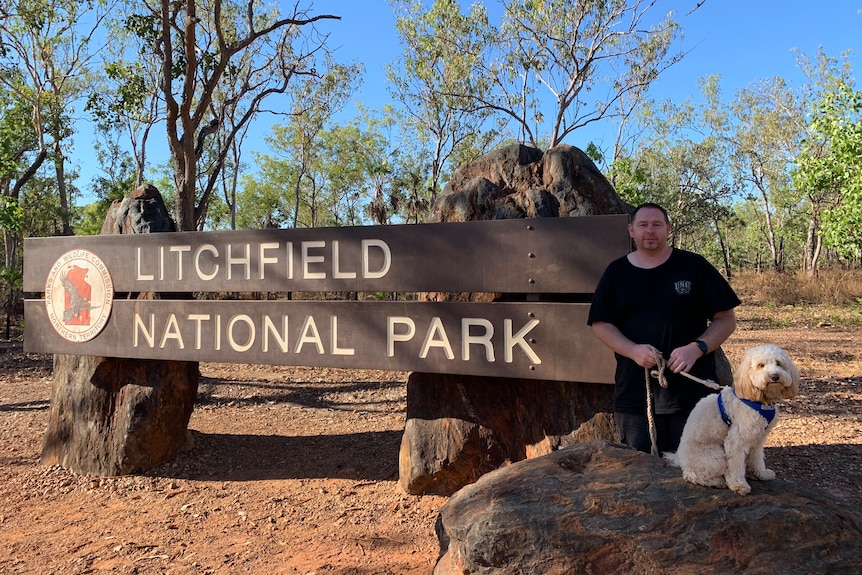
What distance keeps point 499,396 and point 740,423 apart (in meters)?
2.00

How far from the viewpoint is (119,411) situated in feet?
16.4

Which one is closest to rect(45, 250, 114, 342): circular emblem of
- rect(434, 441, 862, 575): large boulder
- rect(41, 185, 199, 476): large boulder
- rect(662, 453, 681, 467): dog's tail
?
rect(41, 185, 199, 476): large boulder

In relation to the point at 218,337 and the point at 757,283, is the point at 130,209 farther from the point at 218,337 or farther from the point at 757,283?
the point at 757,283

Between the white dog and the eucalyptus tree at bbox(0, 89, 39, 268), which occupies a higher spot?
the eucalyptus tree at bbox(0, 89, 39, 268)

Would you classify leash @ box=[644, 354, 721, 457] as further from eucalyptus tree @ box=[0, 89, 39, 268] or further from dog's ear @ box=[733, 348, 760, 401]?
eucalyptus tree @ box=[0, 89, 39, 268]

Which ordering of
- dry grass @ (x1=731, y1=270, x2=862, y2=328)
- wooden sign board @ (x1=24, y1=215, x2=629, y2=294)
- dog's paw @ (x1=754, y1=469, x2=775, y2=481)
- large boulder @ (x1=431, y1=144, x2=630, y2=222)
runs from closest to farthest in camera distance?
dog's paw @ (x1=754, y1=469, x2=775, y2=481), wooden sign board @ (x1=24, y1=215, x2=629, y2=294), large boulder @ (x1=431, y1=144, x2=630, y2=222), dry grass @ (x1=731, y1=270, x2=862, y2=328)

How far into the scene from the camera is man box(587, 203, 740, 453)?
104 inches

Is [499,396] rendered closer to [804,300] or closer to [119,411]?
[119,411]

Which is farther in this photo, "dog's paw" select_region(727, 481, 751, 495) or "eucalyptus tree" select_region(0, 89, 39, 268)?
"eucalyptus tree" select_region(0, 89, 39, 268)

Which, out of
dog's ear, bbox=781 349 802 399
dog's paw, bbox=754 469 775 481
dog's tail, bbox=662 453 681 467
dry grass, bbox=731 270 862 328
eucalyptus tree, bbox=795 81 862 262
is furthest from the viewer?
dry grass, bbox=731 270 862 328

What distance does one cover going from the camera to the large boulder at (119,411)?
4973mm

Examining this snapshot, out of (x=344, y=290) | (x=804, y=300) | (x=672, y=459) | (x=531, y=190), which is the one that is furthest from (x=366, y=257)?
(x=804, y=300)

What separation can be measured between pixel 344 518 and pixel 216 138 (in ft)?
78.4

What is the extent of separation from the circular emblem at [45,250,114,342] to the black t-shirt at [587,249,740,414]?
4.02 m
